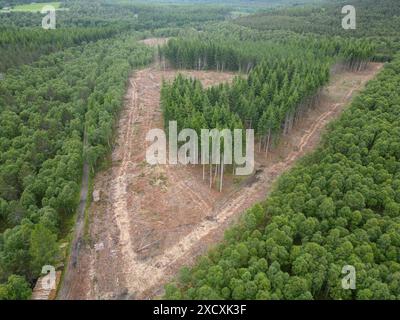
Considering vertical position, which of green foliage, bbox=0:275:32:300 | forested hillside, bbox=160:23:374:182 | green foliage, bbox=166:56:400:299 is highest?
forested hillside, bbox=160:23:374:182

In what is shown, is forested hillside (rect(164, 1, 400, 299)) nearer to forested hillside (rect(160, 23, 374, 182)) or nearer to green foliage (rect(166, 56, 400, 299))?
green foliage (rect(166, 56, 400, 299))

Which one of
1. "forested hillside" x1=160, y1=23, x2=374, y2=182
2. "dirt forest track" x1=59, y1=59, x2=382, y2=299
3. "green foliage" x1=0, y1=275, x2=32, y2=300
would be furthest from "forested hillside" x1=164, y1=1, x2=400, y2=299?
"green foliage" x1=0, y1=275, x2=32, y2=300

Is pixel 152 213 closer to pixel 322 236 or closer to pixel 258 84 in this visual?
pixel 322 236

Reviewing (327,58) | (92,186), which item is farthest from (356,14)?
(92,186)

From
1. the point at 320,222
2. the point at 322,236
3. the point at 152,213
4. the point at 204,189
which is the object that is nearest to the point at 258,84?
the point at 204,189
